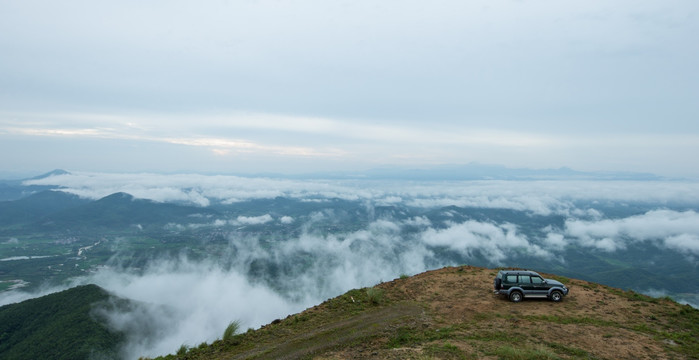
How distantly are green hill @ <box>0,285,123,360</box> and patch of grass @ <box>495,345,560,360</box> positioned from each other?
110 meters

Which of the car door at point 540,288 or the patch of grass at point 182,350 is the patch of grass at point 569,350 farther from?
the patch of grass at point 182,350

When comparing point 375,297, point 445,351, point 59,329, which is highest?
point 445,351

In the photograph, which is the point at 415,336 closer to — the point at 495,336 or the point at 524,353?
the point at 495,336

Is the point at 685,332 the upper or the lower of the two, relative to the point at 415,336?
upper

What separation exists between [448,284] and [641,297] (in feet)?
43.0

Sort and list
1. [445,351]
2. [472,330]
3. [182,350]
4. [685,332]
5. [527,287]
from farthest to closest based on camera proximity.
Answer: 1. [527,287]
2. [182,350]
3. [472,330]
4. [685,332]
5. [445,351]

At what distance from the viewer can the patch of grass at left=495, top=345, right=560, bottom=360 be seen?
1284cm

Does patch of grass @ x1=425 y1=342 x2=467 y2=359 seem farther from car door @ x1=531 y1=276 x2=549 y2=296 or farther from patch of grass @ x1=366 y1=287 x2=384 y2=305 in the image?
car door @ x1=531 y1=276 x2=549 y2=296

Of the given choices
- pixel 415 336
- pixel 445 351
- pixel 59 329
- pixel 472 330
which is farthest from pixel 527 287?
pixel 59 329

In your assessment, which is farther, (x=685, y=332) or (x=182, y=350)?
(x=182, y=350)

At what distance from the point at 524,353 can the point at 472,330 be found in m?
3.67

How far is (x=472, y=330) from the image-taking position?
54.3ft

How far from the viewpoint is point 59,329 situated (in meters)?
90.9

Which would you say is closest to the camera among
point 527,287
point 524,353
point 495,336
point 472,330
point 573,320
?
point 524,353
